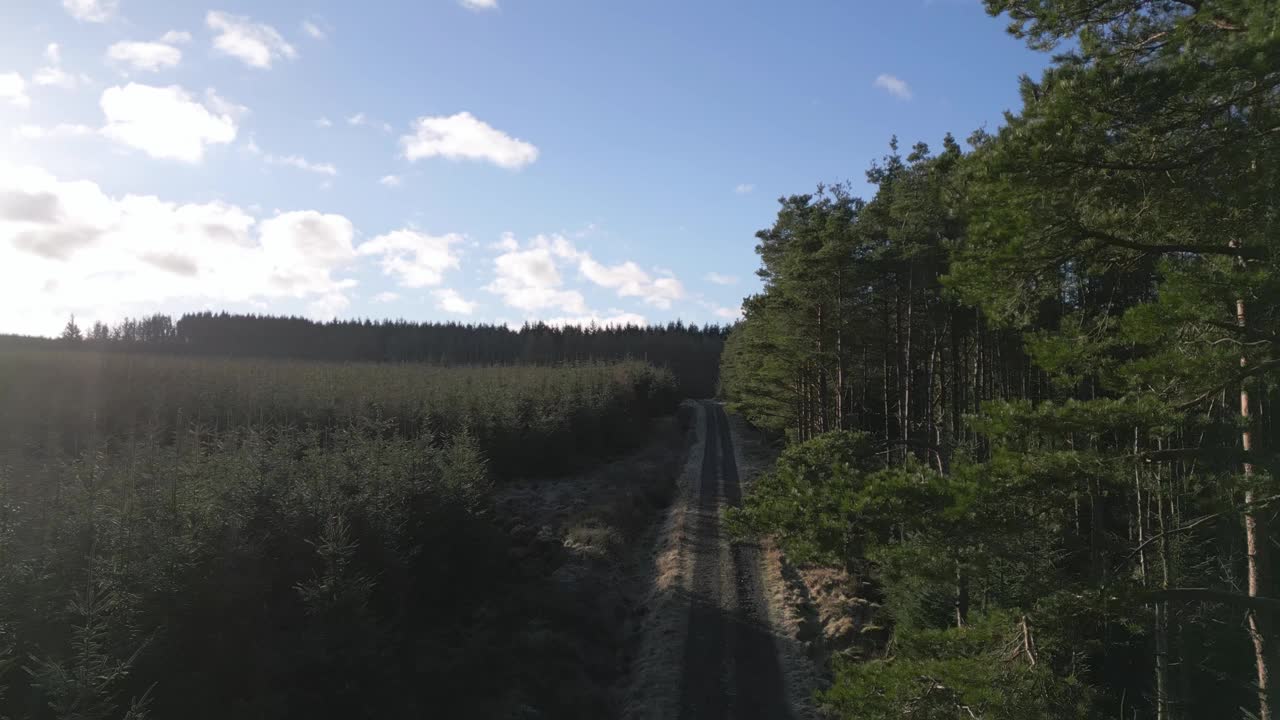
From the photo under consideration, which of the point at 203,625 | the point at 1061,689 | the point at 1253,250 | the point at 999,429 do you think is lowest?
the point at 203,625

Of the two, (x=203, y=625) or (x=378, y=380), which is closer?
(x=203, y=625)

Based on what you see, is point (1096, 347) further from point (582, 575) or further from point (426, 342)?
point (426, 342)

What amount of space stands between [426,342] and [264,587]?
428ft

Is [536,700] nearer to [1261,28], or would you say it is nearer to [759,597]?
[759,597]

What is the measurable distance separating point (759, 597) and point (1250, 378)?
51.7ft

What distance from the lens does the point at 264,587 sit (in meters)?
13.0

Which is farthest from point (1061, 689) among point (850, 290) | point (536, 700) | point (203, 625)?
point (850, 290)

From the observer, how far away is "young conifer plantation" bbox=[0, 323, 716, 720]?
32.8 ft

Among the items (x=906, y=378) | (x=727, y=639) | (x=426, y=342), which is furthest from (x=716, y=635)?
(x=426, y=342)

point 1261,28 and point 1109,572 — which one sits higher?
point 1261,28

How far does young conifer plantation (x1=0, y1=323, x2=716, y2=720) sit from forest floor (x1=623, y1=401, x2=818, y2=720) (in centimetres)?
156

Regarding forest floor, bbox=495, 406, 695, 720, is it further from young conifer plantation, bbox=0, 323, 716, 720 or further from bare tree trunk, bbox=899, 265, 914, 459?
bare tree trunk, bbox=899, 265, 914, 459

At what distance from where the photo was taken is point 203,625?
1190 cm

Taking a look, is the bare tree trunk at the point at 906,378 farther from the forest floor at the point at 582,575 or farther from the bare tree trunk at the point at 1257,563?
the bare tree trunk at the point at 1257,563
